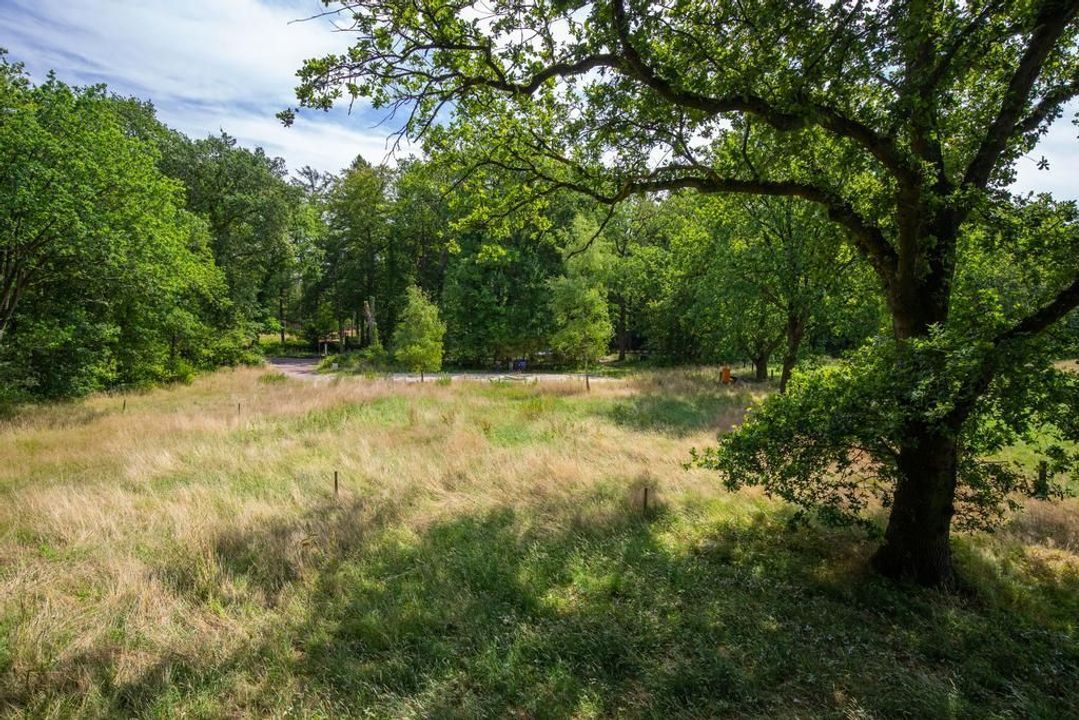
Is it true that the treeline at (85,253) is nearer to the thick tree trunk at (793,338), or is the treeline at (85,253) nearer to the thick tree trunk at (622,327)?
the thick tree trunk at (793,338)

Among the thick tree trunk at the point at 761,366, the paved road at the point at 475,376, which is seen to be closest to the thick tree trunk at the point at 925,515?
the paved road at the point at 475,376

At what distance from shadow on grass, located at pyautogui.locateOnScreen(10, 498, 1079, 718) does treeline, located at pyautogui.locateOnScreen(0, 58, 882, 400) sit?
182 inches

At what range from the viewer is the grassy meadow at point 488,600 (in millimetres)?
3686

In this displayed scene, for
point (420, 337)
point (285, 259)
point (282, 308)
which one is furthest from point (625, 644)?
point (282, 308)

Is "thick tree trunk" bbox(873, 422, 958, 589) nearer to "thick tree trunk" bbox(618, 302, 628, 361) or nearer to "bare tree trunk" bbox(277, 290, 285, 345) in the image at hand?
"thick tree trunk" bbox(618, 302, 628, 361)

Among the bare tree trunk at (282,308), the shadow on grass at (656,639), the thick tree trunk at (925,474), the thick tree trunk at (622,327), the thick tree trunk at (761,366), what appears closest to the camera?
the shadow on grass at (656,639)

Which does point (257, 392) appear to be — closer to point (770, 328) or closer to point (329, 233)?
point (770, 328)

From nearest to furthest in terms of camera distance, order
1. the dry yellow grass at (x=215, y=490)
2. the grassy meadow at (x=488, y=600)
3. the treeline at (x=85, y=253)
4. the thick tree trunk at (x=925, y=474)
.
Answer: the grassy meadow at (x=488, y=600) < the dry yellow grass at (x=215, y=490) < the thick tree trunk at (x=925, y=474) < the treeline at (x=85, y=253)

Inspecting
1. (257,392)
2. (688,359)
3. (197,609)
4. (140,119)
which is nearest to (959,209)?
(197,609)

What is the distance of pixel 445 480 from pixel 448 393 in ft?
35.8

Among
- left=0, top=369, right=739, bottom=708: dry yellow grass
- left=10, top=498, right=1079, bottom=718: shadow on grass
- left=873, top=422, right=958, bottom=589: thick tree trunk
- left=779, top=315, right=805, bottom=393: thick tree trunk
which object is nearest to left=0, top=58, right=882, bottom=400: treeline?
left=779, top=315, right=805, bottom=393: thick tree trunk

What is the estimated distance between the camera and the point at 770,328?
2127 centimetres

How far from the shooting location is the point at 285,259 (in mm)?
35062

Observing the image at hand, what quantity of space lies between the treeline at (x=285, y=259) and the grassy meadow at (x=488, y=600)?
420 cm
